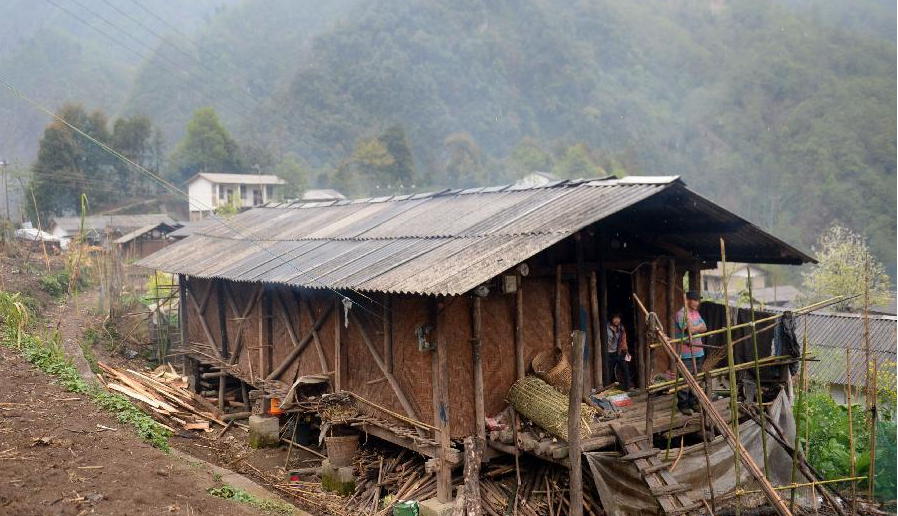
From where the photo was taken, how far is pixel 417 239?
12.2 meters

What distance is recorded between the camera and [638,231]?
41.5 ft

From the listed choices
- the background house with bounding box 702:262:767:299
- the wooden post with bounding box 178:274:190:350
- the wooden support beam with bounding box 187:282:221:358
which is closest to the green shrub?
the wooden support beam with bounding box 187:282:221:358

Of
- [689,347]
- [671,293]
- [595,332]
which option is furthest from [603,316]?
[671,293]

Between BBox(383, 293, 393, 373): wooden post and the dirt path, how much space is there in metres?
3.08

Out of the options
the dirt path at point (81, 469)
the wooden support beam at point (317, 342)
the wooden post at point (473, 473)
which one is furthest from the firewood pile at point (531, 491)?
the wooden support beam at point (317, 342)

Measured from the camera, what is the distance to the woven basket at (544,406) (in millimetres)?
9852

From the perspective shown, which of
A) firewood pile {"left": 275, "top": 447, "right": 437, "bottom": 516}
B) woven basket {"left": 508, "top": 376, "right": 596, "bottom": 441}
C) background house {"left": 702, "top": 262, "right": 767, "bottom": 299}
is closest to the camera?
woven basket {"left": 508, "top": 376, "right": 596, "bottom": 441}

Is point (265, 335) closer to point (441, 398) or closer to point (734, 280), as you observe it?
point (441, 398)

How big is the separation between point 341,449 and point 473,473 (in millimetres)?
2793

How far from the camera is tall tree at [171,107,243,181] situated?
6309 cm

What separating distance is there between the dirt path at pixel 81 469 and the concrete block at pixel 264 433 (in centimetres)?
427

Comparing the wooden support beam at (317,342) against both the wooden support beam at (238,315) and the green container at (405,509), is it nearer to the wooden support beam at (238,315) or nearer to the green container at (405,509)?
the wooden support beam at (238,315)

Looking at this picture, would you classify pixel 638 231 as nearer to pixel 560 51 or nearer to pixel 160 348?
pixel 160 348

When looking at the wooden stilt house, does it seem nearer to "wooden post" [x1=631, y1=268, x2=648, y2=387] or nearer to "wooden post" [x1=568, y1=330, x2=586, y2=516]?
"wooden post" [x1=631, y1=268, x2=648, y2=387]
